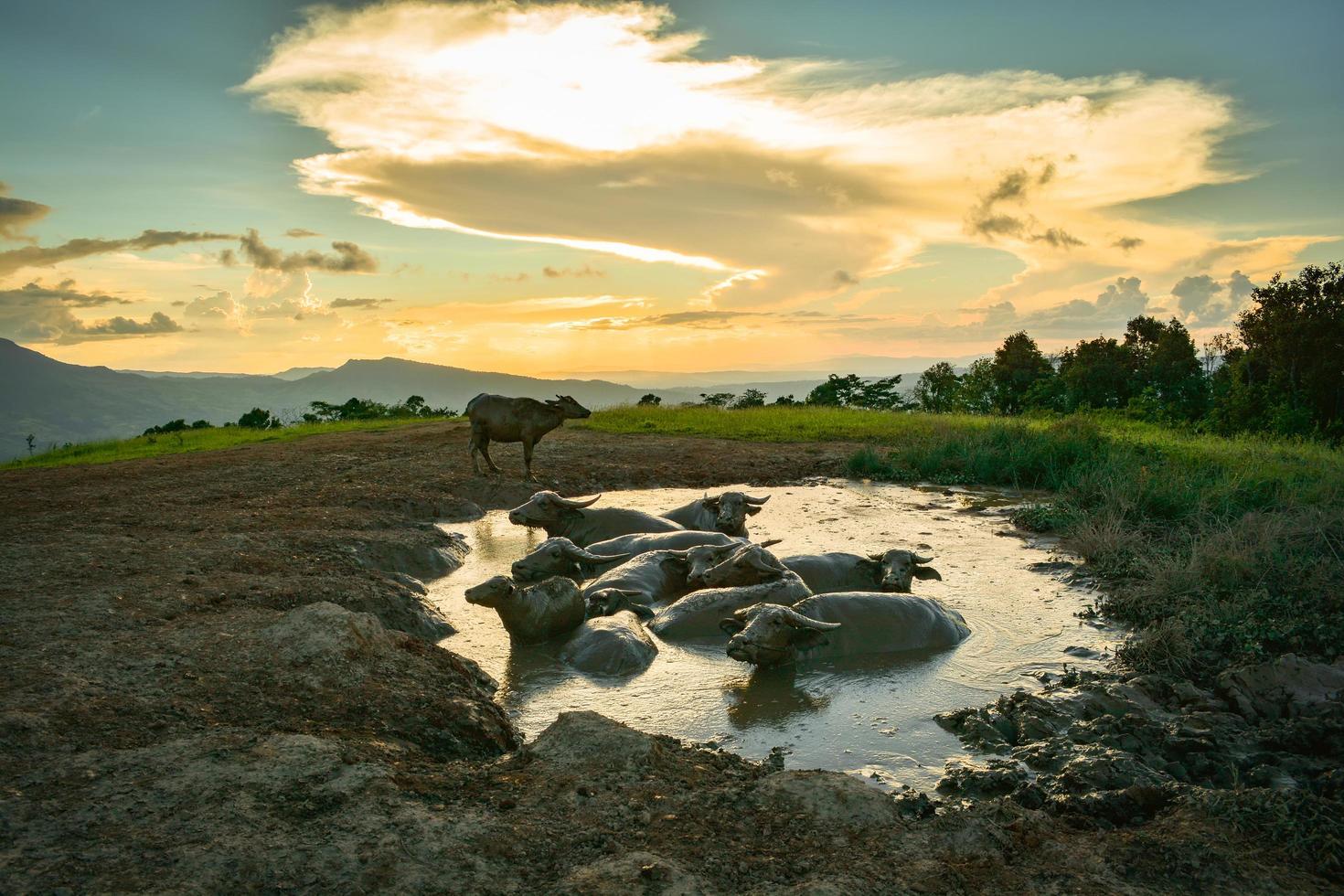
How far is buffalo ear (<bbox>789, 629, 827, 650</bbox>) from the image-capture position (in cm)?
628

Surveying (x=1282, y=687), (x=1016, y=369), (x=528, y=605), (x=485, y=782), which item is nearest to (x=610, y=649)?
(x=528, y=605)

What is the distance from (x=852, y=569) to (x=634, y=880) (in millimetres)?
5830

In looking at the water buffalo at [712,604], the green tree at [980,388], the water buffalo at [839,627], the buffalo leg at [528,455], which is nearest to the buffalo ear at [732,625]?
the water buffalo at [839,627]

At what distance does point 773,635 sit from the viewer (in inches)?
240

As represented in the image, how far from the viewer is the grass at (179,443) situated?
18453mm

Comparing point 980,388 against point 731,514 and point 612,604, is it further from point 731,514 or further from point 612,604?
point 612,604

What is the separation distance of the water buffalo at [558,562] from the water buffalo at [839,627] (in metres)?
2.32

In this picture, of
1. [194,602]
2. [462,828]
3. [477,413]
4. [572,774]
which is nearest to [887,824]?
[572,774]

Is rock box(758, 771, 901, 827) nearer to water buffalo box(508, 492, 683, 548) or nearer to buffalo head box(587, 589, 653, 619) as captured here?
buffalo head box(587, 589, 653, 619)

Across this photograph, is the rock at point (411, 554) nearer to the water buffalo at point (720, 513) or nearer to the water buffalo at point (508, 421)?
the water buffalo at point (720, 513)

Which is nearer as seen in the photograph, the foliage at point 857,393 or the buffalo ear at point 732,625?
the buffalo ear at point 732,625

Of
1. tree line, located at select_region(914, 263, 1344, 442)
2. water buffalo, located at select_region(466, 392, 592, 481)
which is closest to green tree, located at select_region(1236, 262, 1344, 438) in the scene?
tree line, located at select_region(914, 263, 1344, 442)

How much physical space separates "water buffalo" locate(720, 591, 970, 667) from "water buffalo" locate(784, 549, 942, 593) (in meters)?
1.08

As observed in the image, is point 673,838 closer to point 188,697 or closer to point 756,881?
point 756,881
